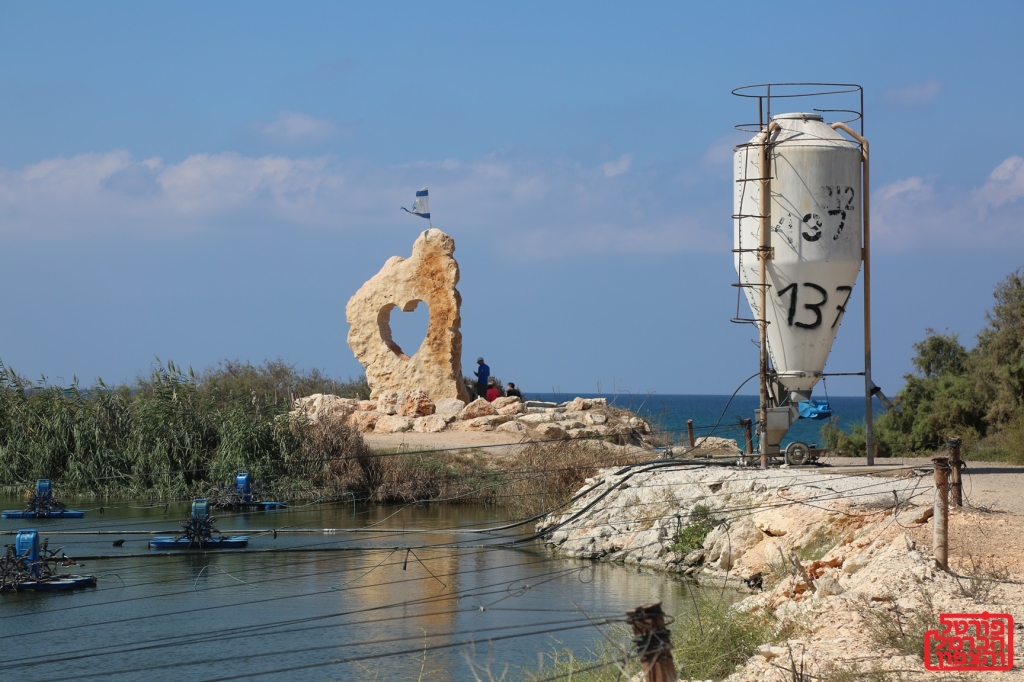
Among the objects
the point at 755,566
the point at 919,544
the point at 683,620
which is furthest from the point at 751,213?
the point at 683,620

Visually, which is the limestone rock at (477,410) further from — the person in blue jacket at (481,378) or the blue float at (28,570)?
the blue float at (28,570)

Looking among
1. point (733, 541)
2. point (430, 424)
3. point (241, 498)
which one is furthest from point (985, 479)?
point (430, 424)

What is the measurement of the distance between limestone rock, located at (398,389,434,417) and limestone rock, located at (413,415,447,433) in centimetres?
51

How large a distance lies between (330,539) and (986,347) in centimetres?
1611

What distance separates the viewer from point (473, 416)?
26.3 meters

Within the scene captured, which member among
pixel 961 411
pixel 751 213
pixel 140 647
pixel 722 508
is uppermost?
pixel 751 213

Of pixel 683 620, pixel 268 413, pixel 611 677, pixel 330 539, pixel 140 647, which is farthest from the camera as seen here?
pixel 268 413

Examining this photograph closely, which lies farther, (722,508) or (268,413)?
(268,413)

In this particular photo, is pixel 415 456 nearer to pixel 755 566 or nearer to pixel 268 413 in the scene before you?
pixel 268 413

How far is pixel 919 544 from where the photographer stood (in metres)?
10.0

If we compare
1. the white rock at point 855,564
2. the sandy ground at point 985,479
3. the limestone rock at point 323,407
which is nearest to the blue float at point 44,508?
the limestone rock at point 323,407

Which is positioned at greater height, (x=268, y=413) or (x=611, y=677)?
(x=268, y=413)

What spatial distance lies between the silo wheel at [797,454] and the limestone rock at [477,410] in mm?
11517

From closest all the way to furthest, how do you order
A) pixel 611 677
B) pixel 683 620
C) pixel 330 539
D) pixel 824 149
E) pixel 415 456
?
pixel 611 677, pixel 683 620, pixel 824 149, pixel 330 539, pixel 415 456
